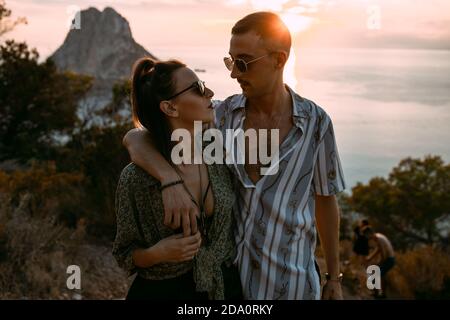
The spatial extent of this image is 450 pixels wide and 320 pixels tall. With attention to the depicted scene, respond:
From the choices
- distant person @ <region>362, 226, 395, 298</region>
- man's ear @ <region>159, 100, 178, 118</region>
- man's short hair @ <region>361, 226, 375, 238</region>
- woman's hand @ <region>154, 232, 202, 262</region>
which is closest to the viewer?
woman's hand @ <region>154, 232, 202, 262</region>

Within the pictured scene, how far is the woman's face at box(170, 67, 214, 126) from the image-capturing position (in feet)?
8.11

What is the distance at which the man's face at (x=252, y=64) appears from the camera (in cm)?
267

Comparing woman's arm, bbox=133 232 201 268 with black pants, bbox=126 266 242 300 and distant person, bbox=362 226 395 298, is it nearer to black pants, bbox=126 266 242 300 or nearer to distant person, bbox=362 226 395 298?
black pants, bbox=126 266 242 300

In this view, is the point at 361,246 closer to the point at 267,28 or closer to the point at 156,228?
the point at 267,28

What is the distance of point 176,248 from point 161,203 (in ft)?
0.60

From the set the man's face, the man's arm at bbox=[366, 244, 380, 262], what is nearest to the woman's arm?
the man's face

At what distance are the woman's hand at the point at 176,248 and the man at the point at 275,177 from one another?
0.16ft

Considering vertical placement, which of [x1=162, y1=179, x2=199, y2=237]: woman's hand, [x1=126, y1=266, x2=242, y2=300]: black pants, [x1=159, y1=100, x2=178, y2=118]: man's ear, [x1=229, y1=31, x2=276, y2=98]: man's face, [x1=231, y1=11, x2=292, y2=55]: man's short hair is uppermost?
[x1=231, y1=11, x2=292, y2=55]: man's short hair

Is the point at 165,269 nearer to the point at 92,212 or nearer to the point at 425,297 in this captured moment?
the point at 92,212

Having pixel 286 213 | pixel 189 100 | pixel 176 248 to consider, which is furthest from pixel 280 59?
pixel 176 248

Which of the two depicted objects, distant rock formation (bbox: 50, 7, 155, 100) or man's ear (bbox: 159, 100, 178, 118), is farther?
distant rock formation (bbox: 50, 7, 155, 100)

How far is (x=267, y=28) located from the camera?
8.89 ft

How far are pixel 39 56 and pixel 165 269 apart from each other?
11.9 metres
